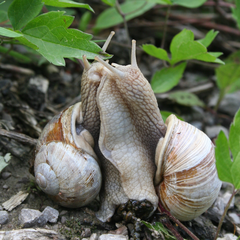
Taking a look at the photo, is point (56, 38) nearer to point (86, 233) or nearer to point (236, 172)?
point (86, 233)

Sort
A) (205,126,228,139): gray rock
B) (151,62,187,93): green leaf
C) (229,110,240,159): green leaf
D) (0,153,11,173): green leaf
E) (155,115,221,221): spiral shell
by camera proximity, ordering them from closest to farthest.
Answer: (229,110,240,159): green leaf
(155,115,221,221): spiral shell
(0,153,11,173): green leaf
(151,62,187,93): green leaf
(205,126,228,139): gray rock

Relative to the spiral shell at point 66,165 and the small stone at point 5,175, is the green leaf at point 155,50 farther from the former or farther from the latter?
the small stone at point 5,175

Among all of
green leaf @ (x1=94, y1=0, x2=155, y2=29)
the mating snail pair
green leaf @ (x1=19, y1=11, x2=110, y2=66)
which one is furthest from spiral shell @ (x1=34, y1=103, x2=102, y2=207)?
green leaf @ (x1=94, y1=0, x2=155, y2=29)

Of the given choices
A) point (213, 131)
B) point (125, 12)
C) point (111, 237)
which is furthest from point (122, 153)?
point (125, 12)

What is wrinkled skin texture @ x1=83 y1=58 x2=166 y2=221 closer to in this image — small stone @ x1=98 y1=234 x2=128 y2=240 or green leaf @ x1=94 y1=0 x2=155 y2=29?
small stone @ x1=98 y1=234 x2=128 y2=240

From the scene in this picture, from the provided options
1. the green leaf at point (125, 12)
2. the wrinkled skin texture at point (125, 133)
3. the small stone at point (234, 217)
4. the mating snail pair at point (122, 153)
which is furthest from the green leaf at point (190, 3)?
the small stone at point (234, 217)

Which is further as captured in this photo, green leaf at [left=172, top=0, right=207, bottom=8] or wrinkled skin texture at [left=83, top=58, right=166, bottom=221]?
green leaf at [left=172, top=0, right=207, bottom=8]
